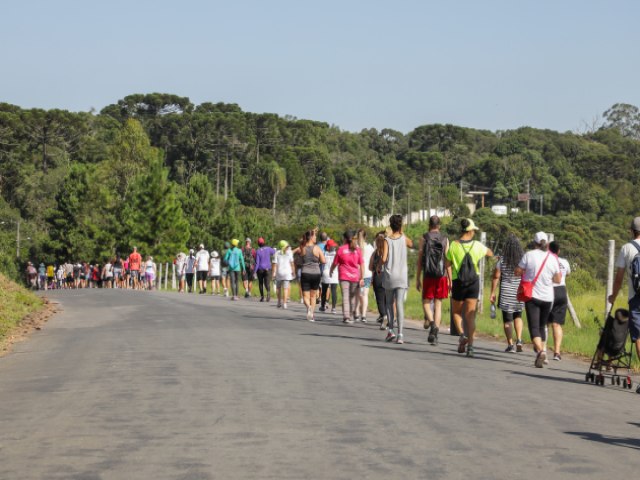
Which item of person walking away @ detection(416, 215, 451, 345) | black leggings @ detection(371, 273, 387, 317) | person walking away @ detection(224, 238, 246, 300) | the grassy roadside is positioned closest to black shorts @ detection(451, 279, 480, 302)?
Result: person walking away @ detection(416, 215, 451, 345)

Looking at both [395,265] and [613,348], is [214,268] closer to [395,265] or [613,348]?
[395,265]

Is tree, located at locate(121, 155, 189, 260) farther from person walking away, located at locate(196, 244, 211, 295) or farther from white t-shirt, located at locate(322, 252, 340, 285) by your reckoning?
white t-shirt, located at locate(322, 252, 340, 285)

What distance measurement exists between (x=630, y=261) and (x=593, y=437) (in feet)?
13.9

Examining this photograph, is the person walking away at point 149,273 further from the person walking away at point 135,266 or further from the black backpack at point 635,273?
the black backpack at point 635,273

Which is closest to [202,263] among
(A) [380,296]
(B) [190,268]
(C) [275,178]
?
(B) [190,268]

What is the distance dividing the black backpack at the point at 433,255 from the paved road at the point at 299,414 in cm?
118

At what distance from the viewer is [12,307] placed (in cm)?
2339

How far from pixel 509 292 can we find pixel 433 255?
4.09ft

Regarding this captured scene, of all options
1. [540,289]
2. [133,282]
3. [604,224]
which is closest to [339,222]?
[604,224]

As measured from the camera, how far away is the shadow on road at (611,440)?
812 centimetres

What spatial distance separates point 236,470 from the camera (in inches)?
268

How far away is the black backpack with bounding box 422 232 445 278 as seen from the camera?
16.4 metres

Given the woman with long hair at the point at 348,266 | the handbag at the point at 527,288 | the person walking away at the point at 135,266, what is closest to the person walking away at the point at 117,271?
the person walking away at the point at 135,266

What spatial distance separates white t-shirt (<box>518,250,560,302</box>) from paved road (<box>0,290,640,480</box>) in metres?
0.96
